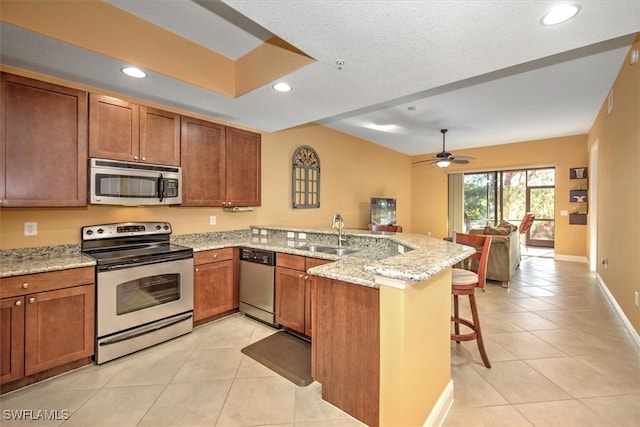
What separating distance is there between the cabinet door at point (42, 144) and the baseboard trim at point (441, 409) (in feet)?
10.0

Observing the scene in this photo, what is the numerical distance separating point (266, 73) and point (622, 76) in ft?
12.6

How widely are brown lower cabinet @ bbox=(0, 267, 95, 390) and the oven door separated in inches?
3.6

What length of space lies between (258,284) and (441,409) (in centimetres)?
203

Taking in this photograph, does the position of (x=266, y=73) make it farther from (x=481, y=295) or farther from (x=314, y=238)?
(x=481, y=295)

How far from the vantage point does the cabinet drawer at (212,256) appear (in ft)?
A: 9.77

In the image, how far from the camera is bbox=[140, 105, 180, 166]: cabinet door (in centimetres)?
281

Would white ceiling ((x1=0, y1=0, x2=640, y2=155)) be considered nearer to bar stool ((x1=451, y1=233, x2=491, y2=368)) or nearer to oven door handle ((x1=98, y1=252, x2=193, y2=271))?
bar stool ((x1=451, y1=233, x2=491, y2=368))

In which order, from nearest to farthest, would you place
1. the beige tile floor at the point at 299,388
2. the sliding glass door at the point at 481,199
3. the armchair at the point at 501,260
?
the beige tile floor at the point at 299,388 → the armchair at the point at 501,260 → the sliding glass door at the point at 481,199

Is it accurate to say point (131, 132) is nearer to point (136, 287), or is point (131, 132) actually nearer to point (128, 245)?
point (128, 245)

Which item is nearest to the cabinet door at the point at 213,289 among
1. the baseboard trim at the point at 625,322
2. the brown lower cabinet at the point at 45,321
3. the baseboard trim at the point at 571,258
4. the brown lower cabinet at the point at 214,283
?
the brown lower cabinet at the point at 214,283

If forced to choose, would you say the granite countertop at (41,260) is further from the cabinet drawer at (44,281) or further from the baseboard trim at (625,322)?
the baseboard trim at (625,322)

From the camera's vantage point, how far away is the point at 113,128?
2.61 metres

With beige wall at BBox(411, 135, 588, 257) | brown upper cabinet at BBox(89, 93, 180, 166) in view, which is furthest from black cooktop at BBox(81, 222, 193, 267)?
beige wall at BBox(411, 135, 588, 257)

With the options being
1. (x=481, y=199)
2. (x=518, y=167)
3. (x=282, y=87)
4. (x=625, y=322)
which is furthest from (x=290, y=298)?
(x=481, y=199)
